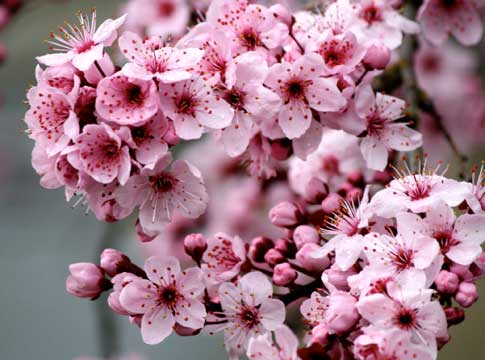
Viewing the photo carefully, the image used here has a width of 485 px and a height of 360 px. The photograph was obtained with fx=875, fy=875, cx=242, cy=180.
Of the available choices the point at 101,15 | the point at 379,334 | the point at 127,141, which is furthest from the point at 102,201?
the point at 101,15

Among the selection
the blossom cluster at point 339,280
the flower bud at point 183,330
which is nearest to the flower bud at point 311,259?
the blossom cluster at point 339,280

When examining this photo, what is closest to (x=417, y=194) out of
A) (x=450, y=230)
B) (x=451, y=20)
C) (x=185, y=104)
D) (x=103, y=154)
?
(x=450, y=230)

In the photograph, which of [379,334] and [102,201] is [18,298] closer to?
[102,201]

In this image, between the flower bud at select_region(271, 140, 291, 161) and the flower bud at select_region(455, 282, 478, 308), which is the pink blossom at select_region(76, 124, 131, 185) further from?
the flower bud at select_region(455, 282, 478, 308)

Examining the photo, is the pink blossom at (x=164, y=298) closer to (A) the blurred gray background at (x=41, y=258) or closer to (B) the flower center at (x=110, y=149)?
(B) the flower center at (x=110, y=149)

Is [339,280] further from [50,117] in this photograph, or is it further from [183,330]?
[50,117]
